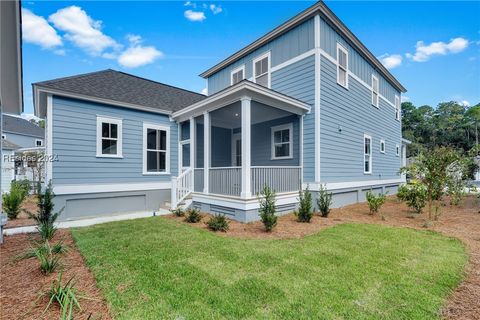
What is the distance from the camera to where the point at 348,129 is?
1002 cm

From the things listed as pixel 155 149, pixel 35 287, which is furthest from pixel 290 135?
pixel 35 287

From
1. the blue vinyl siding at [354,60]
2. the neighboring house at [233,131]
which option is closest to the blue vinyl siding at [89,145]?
the neighboring house at [233,131]

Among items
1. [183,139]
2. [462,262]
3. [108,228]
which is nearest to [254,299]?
[462,262]

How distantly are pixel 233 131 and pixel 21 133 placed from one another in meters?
30.1

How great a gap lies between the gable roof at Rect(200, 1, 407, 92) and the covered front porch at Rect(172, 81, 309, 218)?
3.32 meters

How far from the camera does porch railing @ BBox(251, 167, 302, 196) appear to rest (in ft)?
23.4

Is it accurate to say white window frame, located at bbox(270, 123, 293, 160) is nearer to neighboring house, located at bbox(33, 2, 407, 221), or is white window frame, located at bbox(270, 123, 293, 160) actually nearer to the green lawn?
neighboring house, located at bbox(33, 2, 407, 221)

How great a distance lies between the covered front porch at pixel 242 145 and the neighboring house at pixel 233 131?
0.04 m

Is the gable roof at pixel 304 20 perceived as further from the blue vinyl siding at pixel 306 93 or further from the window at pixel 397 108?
the window at pixel 397 108

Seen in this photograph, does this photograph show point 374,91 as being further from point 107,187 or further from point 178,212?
point 107,187

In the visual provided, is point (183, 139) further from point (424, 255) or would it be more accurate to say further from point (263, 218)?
point (424, 255)

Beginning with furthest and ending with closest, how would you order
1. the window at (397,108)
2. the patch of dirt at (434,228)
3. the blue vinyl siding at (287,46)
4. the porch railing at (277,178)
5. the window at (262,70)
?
1. the window at (397,108)
2. the window at (262,70)
3. the blue vinyl siding at (287,46)
4. the porch railing at (277,178)
5. the patch of dirt at (434,228)

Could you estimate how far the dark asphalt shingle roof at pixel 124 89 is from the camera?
766 cm

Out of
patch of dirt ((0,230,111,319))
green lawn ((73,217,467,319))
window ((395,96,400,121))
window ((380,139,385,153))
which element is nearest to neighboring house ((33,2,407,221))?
window ((380,139,385,153))
